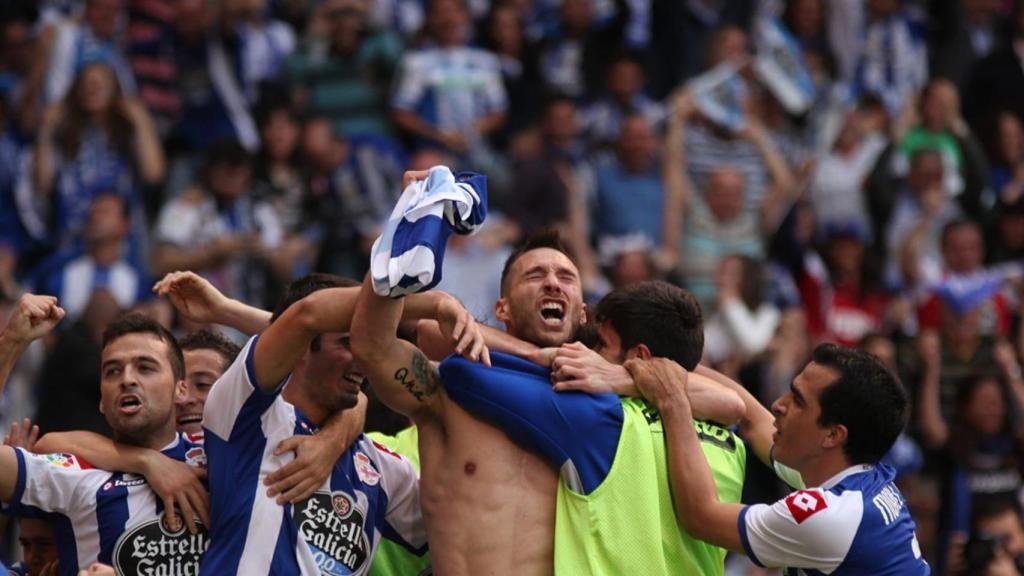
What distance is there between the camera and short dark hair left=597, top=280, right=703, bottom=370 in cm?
766

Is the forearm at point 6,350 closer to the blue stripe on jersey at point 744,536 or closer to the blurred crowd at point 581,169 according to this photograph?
the blue stripe on jersey at point 744,536

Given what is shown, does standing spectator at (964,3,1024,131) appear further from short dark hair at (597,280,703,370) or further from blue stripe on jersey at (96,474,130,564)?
blue stripe on jersey at (96,474,130,564)

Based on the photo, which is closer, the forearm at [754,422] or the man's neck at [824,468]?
the man's neck at [824,468]

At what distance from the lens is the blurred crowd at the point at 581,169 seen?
43.5 ft

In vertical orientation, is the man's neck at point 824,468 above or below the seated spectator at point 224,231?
above

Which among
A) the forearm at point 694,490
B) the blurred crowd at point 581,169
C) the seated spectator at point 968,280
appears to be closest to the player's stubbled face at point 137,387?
the forearm at point 694,490

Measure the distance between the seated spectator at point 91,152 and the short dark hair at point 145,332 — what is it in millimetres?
6023

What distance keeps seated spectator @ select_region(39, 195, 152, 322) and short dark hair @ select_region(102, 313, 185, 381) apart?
4.83 meters

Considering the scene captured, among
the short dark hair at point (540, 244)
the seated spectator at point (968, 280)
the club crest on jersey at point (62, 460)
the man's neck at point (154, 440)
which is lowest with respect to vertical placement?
the seated spectator at point (968, 280)

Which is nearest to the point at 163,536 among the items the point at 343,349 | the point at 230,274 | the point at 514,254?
the point at 343,349

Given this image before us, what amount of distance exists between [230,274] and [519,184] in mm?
2424

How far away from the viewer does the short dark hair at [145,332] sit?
25.1 ft

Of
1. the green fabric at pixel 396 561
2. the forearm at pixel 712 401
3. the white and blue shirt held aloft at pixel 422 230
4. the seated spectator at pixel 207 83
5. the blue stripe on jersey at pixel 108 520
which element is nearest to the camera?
the white and blue shirt held aloft at pixel 422 230

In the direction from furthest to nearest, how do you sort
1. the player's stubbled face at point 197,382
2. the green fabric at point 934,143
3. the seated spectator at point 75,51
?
the green fabric at point 934,143 → the seated spectator at point 75,51 → the player's stubbled face at point 197,382
